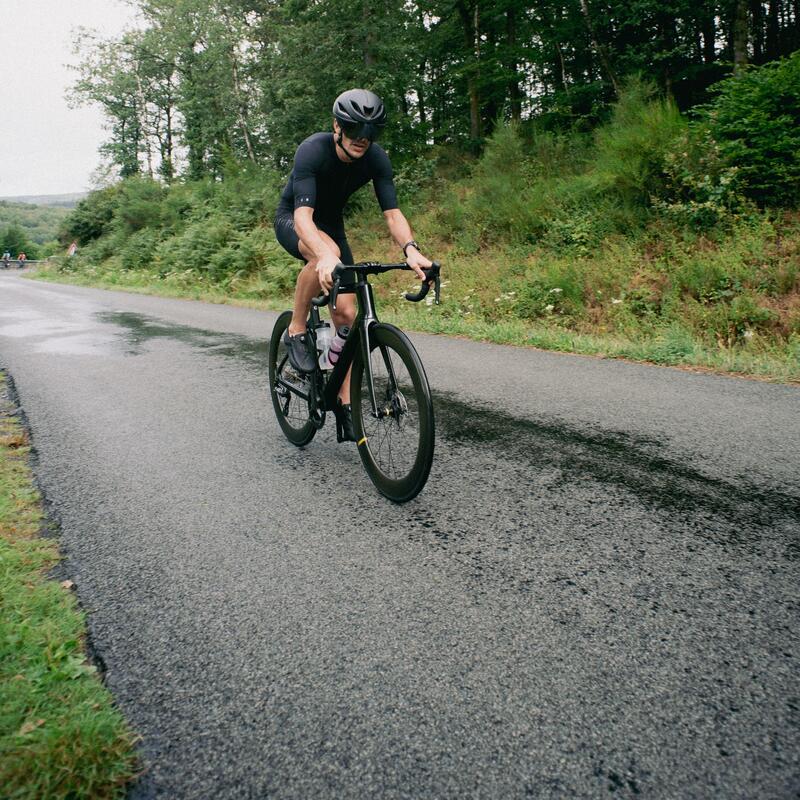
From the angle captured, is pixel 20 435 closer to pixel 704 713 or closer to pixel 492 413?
pixel 492 413

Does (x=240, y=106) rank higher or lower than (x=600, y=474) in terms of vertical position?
higher

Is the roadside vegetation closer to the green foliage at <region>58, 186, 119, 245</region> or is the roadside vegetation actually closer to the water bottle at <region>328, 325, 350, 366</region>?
the water bottle at <region>328, 325, 350, 366</region>

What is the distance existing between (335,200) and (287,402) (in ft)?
4.94

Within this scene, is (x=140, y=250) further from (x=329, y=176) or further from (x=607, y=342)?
(x=329, y=176)

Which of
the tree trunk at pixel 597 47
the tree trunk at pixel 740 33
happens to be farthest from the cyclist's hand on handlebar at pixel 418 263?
the tree trunk at pixel 597 47

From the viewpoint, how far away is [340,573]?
2426 mm

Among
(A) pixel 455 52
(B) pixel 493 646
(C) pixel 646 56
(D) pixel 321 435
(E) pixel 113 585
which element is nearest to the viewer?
(B) pixel 493 646

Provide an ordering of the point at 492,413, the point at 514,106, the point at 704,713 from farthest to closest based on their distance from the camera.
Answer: the point at 514,106 < the point at 492,413 < the point at 704,713

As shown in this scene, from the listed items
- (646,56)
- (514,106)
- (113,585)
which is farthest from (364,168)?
(514,106)

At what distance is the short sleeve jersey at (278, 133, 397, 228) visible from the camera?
3479 millimetres

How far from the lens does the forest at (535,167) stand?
8.83 m

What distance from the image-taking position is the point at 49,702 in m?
1.66

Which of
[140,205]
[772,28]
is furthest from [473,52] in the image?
[140,205]

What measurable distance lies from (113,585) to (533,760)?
5.90 feet
